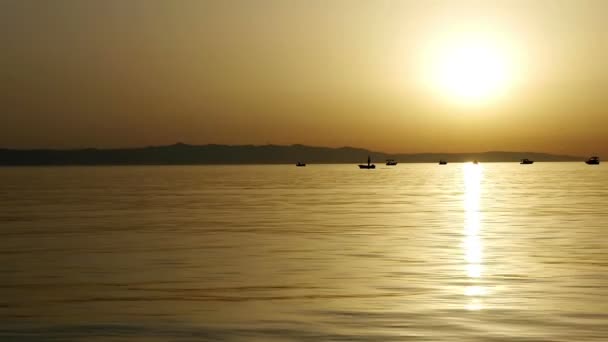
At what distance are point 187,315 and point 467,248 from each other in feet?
56.2

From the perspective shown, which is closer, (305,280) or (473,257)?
(305,280)

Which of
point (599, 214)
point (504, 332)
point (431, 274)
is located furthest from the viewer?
point (599, 214)

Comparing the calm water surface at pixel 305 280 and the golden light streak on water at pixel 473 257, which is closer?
the calm water surface at pixel 305 280

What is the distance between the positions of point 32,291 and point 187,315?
6.17 m

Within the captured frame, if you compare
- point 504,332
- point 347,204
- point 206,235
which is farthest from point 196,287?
point 347,204

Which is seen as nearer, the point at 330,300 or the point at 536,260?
the point at 330,300

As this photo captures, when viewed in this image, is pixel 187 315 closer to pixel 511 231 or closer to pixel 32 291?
pixel 32 291

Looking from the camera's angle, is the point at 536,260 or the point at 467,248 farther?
the point at 467,248

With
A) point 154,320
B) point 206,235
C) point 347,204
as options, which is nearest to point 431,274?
point 154,320

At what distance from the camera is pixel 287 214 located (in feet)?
195

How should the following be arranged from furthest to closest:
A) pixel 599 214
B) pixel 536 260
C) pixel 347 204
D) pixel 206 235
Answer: pixel 347 204 < pixel 599 214 < pixel 206 235 < pixel 536 260

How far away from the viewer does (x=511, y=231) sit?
4459 centimetres

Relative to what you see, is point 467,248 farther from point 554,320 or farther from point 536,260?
point 554,320

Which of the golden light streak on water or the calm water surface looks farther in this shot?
the golden light streak on water
